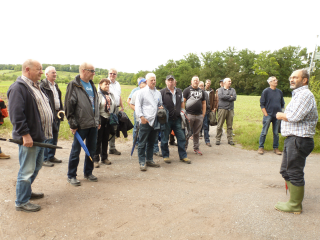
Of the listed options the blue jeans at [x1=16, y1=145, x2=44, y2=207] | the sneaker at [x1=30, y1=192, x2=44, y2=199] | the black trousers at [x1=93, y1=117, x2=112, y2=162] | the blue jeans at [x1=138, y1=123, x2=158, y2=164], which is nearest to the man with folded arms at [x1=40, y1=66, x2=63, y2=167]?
the black trousers at [x1=93, y1=117, x2=112, y2=162]

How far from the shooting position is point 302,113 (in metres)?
3.57

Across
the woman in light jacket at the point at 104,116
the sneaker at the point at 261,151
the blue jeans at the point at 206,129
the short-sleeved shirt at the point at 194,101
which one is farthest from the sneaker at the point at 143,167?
the sneaker at the point at 261,151

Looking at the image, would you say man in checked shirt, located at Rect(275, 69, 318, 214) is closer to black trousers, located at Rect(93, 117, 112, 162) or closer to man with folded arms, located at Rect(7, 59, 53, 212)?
man with folded arms, located at Rect(7, 59, 53, 212)

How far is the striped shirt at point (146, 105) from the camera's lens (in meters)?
5.66

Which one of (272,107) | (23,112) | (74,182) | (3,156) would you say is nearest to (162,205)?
(74,182)

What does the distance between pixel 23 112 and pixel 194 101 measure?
15.4 feet

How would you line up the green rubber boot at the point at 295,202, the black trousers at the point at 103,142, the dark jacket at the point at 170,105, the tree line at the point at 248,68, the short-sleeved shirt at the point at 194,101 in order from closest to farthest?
the green rubber boot at the point at 295,202 → the black trousers at the point at 103,142 → the dark jacket at the point at 170,105 → the short-sleeved shirt at the point at 194,101 → the tree line at the point at 248,68

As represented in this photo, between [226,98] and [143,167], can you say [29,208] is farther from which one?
[226,98]

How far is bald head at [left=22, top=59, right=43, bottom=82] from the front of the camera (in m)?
3.48

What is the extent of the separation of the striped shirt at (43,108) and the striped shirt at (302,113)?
12.1ft

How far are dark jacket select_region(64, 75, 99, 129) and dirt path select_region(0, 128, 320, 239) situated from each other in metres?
1.21

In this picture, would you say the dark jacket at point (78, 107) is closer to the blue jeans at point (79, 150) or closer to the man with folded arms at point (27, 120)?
the blue jeans at point (79, 150)

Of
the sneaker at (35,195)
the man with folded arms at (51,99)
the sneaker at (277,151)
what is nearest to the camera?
the sneaker at (35,195)

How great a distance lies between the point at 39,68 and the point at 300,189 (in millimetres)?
4327
